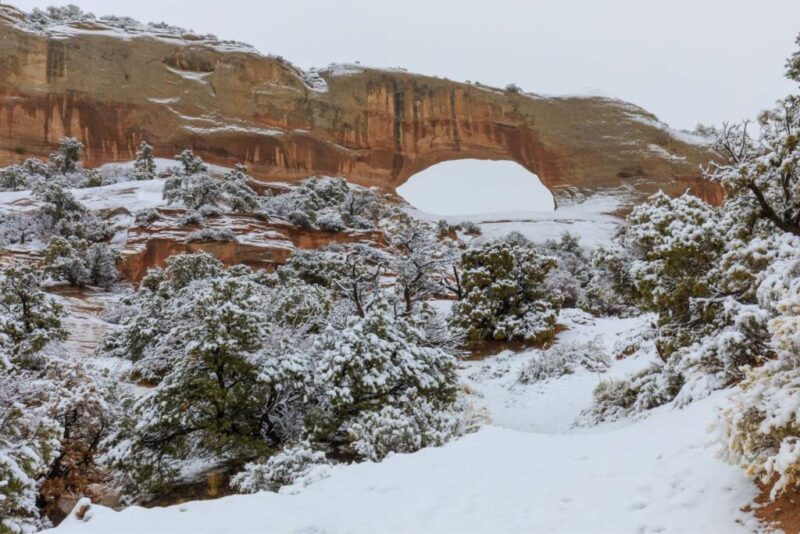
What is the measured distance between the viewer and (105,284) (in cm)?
2555

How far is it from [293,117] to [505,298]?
42.7 meters

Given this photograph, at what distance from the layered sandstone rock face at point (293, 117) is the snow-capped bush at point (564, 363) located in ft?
142

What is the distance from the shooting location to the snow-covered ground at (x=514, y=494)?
4.69 meters

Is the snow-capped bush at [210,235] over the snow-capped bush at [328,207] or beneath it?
beneath

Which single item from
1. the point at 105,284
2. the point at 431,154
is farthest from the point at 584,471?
the point at 431,154

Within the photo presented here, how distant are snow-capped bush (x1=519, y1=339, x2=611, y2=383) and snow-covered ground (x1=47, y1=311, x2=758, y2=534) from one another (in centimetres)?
848

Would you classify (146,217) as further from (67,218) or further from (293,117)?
(293,117)

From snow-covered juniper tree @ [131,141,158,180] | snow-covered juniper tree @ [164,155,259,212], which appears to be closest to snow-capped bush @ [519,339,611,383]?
snow-covered juniper tree @ [164,155,259,212]

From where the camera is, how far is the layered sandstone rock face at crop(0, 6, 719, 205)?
50.8 metres

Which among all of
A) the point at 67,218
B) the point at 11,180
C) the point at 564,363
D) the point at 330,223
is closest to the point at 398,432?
the point at 564,363

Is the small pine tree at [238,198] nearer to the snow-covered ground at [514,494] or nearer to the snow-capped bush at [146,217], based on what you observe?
the snow-capped bush at [146,217]

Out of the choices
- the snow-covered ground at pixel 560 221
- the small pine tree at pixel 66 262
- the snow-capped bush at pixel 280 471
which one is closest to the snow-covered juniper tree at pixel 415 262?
the snow-capped bush at pixel 280 471

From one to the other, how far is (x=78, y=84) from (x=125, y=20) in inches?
618

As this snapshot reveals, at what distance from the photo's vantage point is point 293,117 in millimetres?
57438
